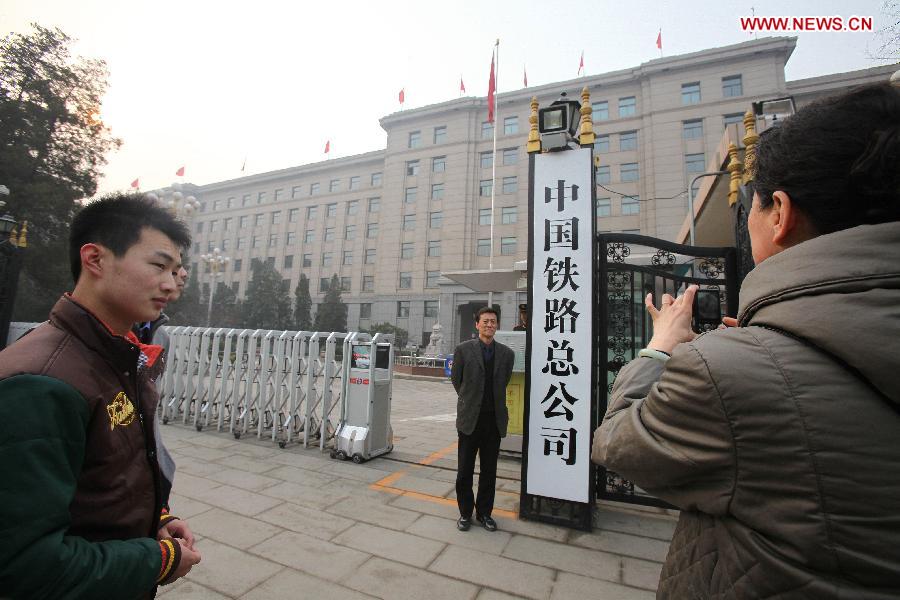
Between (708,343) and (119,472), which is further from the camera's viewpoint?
(119,472)

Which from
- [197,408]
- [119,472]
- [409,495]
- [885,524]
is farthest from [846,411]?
[197,408]

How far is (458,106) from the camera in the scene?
30906 millimetres

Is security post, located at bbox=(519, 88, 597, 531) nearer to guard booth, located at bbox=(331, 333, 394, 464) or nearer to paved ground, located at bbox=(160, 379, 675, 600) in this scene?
paved ground, located at bbox=(160, 379, 675, 600)

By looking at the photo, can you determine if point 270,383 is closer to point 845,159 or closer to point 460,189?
point 845,159

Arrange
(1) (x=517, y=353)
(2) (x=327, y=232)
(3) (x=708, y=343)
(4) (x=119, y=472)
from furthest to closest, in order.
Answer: (2) (x=327, y=232)
(1) (x=517, y=353)
(4) (x=119, y=472)
(3) (x=708, y=343)

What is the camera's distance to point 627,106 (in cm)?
2725

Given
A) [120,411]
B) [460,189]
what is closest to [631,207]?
[460,189]

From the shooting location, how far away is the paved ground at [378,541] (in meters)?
2.69

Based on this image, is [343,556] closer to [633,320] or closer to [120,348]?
[120,348]

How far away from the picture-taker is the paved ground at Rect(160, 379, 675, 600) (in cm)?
269

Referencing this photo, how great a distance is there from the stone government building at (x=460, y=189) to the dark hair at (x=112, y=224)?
725 inches

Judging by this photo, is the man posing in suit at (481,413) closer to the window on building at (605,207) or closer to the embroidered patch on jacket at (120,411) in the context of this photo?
the embroidered patch on jacket at (120,411)

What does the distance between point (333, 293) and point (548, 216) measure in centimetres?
3233

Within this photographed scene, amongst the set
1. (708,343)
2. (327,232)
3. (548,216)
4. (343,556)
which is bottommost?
(343,556)
